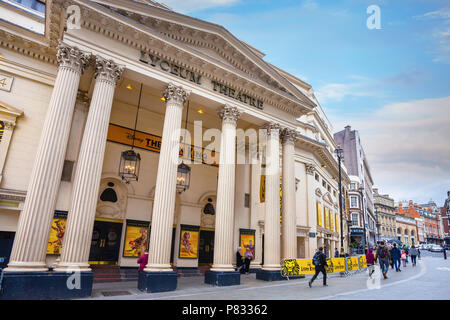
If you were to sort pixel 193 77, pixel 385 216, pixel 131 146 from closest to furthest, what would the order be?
pixel 193 77 < pixel 131 146 < pixel 385 216

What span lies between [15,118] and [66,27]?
498 cm

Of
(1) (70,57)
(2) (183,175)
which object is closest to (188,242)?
(2) (183,175)

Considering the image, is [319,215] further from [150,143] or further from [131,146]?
[131,146]

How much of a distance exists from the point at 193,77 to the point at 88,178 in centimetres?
637

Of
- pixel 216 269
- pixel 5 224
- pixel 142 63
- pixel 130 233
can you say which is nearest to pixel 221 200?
pixel 216 269

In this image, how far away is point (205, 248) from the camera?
17047 millimetres

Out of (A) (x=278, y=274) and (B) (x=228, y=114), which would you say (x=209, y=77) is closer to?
(B) (x=228, y=114)

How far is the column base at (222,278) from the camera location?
1119 centimetres

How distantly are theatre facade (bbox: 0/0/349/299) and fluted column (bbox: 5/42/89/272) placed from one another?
0.11 feet

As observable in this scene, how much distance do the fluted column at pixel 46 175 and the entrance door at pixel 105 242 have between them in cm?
547

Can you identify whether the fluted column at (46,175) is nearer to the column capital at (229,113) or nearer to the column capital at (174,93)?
the column capital at (174,93)

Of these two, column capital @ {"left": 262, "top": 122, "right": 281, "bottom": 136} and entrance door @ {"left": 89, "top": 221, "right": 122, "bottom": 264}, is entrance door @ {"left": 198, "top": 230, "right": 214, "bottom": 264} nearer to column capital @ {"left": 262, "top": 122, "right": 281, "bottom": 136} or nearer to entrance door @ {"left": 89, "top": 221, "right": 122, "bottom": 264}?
entrance door @ {"left": 89, "top": 221, "right": 122, "bottom": 264}

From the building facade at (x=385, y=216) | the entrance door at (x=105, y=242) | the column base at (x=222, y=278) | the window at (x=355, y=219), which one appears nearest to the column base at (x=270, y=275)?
the column base at (x=222, y=278)

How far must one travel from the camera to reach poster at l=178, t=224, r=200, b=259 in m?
15.9
